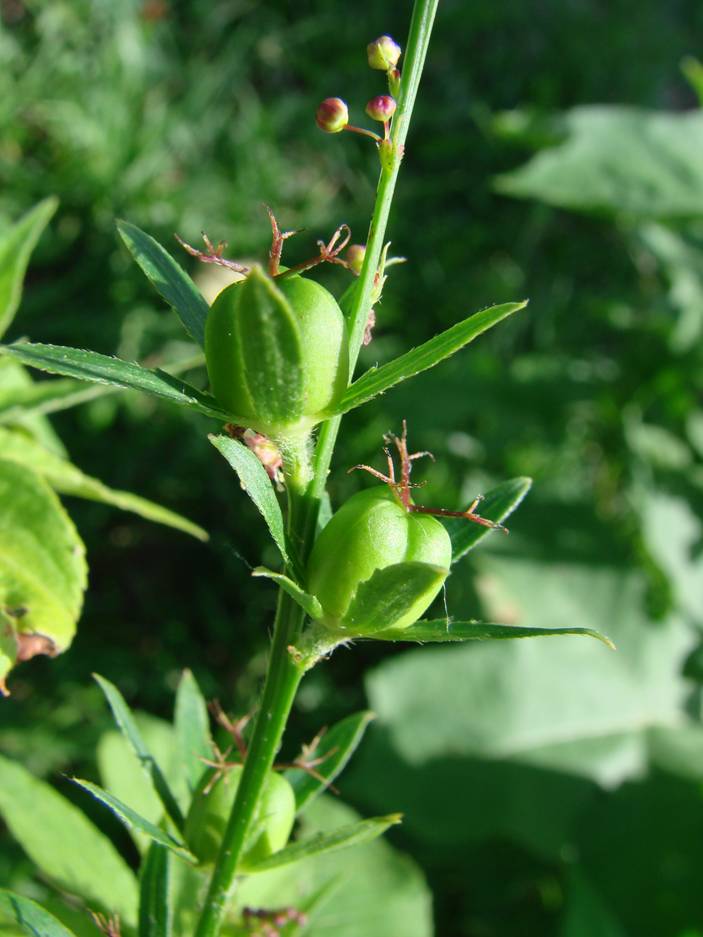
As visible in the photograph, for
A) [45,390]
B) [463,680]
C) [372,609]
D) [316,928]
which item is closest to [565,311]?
[463,680]

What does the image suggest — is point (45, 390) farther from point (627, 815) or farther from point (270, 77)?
point (270, 77)

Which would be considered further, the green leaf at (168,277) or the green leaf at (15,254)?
the green leaf at (15,254)

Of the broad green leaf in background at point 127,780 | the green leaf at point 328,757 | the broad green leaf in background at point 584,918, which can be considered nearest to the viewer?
the green leaf at point 328,757

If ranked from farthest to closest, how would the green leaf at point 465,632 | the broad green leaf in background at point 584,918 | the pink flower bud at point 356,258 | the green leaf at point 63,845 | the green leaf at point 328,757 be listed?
the broad green leaf in background at point 584,918, the green leaf at point 63,845, the green leaf at point 328,757, the pink flower bud at point 356,258, the green leaf at point 465,632

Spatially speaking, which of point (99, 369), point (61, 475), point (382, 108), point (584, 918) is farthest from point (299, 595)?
point (584, 918)

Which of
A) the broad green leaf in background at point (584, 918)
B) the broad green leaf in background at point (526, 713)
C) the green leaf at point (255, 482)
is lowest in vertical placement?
the broad green leaf in background at point (526, 713)

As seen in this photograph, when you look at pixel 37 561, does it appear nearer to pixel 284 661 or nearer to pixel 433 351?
pixel 284 661

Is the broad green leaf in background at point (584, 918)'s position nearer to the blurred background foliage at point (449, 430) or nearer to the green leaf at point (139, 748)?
the blurred background foliage at point (449, 430)

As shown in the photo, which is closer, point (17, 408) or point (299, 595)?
point (299, 595)

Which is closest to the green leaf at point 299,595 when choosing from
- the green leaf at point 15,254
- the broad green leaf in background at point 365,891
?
the green leaf at point 15,254
